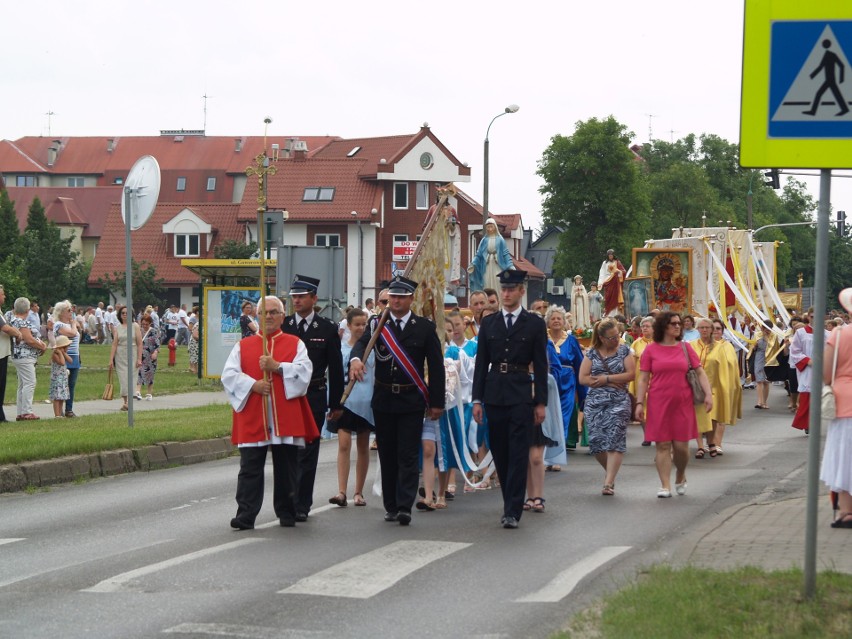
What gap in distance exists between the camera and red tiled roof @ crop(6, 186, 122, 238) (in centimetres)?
11800

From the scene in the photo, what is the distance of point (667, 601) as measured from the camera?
7340mm

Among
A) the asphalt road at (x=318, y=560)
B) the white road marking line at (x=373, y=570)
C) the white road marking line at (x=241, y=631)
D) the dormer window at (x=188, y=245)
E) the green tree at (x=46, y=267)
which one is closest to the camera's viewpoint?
the white road marking line at (x=241, y=631)

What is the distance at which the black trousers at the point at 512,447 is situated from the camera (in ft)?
37.2

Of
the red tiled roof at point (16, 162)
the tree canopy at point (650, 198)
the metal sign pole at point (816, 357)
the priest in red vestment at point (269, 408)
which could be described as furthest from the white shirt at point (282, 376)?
the red tiled roof at point (16, 162)

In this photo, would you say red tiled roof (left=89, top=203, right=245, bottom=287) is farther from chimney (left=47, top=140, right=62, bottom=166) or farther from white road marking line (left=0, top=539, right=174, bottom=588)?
white road marking line (left=0, top=539, right=174, bottom=588)

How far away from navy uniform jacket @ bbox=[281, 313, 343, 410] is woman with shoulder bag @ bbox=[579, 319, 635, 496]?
2.85m

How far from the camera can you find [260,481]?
10977 millimetres

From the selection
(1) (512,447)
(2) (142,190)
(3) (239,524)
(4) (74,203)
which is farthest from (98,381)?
(4) (74,203)

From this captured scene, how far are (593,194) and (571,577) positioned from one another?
7656 centimetres

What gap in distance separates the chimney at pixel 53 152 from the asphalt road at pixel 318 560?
130558mm

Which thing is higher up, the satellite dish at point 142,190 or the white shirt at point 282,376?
→ the satellite dish at point 142,190

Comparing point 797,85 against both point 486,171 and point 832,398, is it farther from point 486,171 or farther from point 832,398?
point 486,171

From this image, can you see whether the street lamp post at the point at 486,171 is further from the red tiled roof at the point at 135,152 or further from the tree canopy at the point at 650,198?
the red tiled roof at the point at 135,152

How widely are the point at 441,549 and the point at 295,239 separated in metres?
77.4
